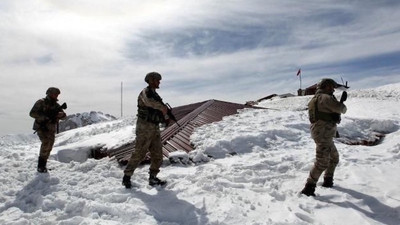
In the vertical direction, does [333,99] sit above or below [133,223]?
above

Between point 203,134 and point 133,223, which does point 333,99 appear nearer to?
Answer: point 133,223

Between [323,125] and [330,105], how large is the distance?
39 centimetres

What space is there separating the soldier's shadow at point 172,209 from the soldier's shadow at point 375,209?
2030 millimetres

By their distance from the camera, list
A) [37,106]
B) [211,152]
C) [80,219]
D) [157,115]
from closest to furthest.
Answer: [80,219] → [157,115] → [37,106] → [211,152]

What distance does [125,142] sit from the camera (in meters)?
10.9

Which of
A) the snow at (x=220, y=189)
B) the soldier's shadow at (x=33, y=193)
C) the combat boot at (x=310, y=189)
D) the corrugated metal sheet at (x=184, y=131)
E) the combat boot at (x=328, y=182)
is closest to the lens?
the snow at (x=220, y=189)

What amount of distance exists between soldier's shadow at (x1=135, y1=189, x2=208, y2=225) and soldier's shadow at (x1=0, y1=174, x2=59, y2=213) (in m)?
1.63

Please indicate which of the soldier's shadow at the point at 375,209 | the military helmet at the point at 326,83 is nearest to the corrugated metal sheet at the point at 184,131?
the military helmet at the point at 326,83

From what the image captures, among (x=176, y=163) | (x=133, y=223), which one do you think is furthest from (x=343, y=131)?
(x=133, y=223)

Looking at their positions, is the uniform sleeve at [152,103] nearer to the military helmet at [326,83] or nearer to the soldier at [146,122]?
the soldier at [146,122]

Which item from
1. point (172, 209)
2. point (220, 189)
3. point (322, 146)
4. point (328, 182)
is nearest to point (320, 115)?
point (322, 146)

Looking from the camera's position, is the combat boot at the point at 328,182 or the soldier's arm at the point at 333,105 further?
the combat boot at the point at 328,182

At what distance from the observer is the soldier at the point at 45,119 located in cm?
803

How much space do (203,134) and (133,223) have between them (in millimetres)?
5997
